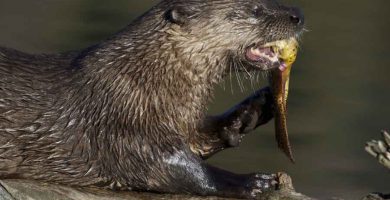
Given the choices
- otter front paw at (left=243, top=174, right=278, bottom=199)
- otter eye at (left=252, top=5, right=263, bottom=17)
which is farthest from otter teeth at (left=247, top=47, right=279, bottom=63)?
otter front paw at (left=243, top=174, right=278, bottom=199)

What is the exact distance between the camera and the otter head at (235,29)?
7.17m

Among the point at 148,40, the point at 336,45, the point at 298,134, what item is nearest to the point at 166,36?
the point at 148,40

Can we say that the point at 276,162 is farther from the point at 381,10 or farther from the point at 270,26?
the point at 381,10

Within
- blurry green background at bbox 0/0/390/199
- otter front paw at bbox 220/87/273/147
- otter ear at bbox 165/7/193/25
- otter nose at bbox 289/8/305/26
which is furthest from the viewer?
blurry green background at bbox 0/0/390/199

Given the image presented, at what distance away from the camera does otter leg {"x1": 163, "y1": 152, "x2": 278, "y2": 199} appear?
6.91 meters

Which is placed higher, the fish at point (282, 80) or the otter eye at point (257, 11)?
the otter eye at point (257, 11)

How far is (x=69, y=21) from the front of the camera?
568 inches

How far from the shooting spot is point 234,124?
7.41m

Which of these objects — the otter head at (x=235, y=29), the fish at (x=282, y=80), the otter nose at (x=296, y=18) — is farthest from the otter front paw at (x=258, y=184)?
the otter nose at (x=296, y=18)

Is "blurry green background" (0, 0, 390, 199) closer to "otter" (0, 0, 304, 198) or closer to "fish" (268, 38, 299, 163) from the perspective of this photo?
"fish" (268, 38, 299, 163)

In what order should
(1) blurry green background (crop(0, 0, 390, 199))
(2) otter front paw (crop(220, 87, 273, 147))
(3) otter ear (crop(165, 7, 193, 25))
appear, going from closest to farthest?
1. (3) otter ear (crop(165, 7, 193, 25))
2. (2) otter front paw (crop(220, 87, 273, 147))
3. (1) blurry green background (crop(0, 0, 390, 199))

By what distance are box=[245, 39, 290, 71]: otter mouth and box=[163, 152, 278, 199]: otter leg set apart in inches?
22.2

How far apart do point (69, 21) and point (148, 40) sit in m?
7.34

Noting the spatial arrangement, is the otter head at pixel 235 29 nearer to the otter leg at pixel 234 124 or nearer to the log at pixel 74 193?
the otter leg at pixel 234 124
